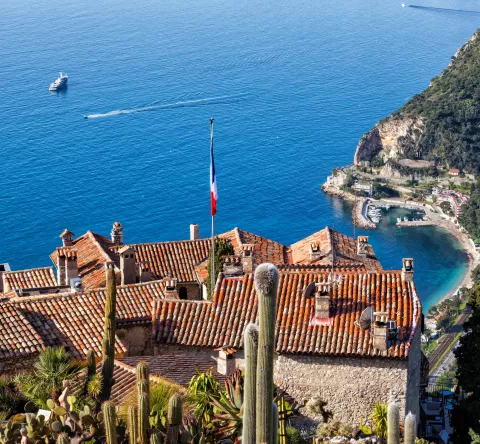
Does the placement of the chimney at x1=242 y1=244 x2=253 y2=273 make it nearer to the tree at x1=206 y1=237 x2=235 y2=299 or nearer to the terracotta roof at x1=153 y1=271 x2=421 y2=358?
the tree at x1=206 y1=237 x2=235 y2=299

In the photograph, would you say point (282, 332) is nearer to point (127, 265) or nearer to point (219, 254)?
point (127, 265)

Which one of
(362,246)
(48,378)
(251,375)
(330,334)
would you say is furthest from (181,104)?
(251,375)

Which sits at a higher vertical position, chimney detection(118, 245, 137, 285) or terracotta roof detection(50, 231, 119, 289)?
terracotta roof detection(50, 231, 119, 289)

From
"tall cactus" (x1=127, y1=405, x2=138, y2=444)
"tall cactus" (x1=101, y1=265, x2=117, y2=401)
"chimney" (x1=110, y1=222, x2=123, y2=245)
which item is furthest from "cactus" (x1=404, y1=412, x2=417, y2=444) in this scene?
"chimney" (x1=110, y1=222, x2=123, y2=245)

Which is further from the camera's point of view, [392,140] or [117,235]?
[392,140]

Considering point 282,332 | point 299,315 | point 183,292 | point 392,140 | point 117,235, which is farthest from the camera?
point 392,140

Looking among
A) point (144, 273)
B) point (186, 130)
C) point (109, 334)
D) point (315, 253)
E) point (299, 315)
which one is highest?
point (186, 130)

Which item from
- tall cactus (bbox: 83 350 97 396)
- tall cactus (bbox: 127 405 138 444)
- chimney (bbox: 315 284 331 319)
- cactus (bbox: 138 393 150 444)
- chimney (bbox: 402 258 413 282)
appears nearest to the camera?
cactus (bbox: 138 393 150 444)
